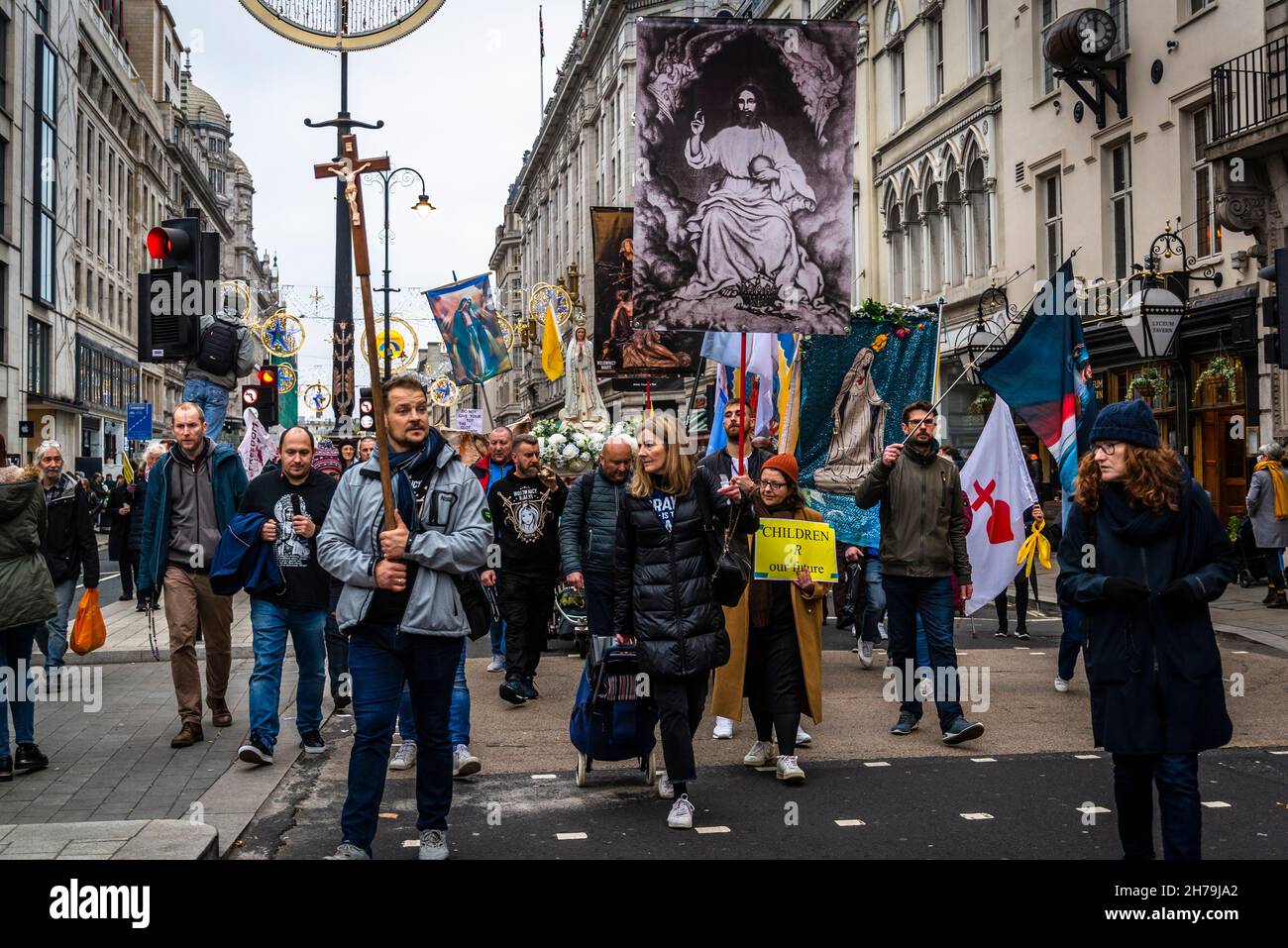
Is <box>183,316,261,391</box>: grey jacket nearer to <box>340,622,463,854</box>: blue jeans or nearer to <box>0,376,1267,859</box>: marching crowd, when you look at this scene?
<box>0,376,1267,859</box>: marching crowd

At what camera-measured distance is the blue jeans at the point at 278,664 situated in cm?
753

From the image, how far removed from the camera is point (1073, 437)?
9.69 metres

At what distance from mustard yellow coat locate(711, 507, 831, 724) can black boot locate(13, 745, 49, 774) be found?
3.86m

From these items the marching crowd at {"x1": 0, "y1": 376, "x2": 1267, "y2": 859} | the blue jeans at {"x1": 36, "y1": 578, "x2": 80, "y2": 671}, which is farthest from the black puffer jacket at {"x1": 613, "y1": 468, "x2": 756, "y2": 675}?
the blue jeans at {"x1": 36, "y1": 578, "x2": 80, "y2": 671}

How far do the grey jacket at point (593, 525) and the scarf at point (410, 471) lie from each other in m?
3.60

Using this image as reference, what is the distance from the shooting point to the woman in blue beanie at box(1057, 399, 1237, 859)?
4840mm

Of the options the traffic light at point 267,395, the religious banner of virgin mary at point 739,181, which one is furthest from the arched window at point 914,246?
the religious banner of virgin mary at point 739,181

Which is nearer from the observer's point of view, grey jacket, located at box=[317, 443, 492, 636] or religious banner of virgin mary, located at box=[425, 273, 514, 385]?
grey jacket, located at box=[317, 443, 492, 636]

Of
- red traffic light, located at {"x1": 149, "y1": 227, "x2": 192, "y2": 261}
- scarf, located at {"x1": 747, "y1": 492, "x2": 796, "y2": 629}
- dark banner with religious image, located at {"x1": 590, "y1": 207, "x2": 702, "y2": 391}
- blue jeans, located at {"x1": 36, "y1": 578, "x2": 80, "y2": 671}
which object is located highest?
dark banner with religious image, located at {"x1": 590, "y1": 207, "x2": 702, "y2": 391}
